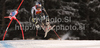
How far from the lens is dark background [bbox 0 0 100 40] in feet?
22.7

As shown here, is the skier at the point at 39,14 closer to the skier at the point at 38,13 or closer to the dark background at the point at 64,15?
the skier at the point at 38,13

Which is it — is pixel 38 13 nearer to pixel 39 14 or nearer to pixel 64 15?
pixel 39 14

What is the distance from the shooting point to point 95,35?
24.8ft

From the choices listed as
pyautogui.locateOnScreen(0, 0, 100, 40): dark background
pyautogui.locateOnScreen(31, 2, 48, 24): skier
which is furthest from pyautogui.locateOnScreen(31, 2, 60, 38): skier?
pyautogui.locateOnScreen(0, 0, 100, 40): dark background

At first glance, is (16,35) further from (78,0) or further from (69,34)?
(78,0)

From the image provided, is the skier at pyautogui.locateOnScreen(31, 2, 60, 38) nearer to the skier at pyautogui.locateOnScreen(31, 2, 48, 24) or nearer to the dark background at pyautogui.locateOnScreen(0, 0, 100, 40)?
the skier at pyautogui.locateOnScreen(31, 2, 48, 24)

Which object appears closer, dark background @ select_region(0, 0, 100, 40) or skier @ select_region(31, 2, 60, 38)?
skier @ select_region(31, 2, 60, 38)

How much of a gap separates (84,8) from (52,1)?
7.47 feet

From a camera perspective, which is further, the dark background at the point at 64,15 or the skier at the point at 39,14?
the dark background at the point at 64,15

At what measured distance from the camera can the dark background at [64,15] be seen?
6910mm

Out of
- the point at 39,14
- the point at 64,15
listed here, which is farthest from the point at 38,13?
the point at 64,15

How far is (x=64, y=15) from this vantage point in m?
7.23

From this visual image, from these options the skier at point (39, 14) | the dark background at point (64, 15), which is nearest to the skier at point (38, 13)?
the skier at point (39, 14)

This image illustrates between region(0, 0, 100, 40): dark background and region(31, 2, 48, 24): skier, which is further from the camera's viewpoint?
region(0, 0, 100, 40): dark background
